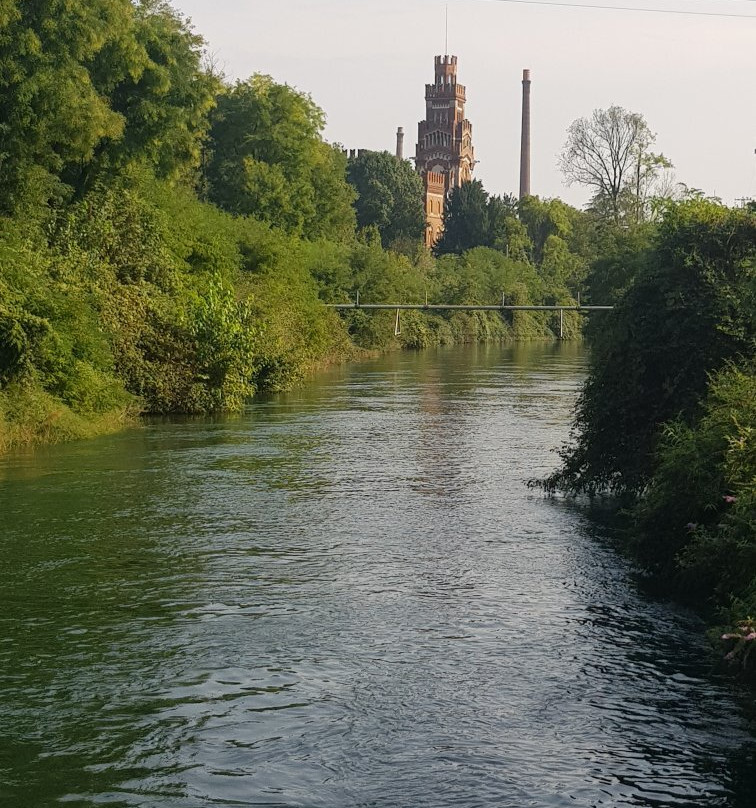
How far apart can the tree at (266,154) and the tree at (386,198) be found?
176 ft

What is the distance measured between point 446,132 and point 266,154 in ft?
320

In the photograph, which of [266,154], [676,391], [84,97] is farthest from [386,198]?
[676,391]

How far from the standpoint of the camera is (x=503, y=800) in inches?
337

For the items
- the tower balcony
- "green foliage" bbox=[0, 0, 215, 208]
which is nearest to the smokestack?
the tower balcony

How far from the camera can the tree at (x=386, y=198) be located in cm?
12825

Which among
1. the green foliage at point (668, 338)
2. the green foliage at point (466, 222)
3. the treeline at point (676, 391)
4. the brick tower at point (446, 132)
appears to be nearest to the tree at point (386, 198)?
the green foliage at point (466, 222)

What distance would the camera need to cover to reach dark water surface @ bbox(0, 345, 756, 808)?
896cm

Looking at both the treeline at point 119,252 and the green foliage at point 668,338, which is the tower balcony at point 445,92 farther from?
the green foliage at point 668,338

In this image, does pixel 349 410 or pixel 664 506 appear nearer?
pixel 664 506

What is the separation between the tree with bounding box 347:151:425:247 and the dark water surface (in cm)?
10739

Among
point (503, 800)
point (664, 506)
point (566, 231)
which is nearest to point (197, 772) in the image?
point (503, 800)

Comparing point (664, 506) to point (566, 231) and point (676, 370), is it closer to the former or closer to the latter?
point (676, 370)

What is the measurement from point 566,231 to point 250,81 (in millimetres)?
71943

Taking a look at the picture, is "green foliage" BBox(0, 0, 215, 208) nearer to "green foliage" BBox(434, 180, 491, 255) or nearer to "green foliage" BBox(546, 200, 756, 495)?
"green foliage" BBox(546, 200, 756, 495)
